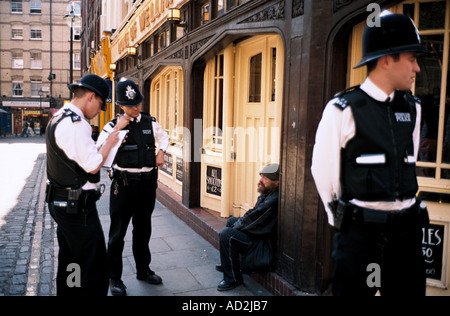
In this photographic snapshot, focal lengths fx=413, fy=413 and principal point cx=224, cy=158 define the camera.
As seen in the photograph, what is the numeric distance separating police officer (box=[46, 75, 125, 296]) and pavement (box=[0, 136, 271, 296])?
1.24 metres

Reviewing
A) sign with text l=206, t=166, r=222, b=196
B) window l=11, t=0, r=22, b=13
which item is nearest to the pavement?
sign with text l=206, t=166, r=222, b=196

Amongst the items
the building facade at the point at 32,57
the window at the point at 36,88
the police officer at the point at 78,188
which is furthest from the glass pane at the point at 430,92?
the window at the point at 36,88

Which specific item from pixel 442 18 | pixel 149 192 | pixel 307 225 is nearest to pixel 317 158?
pixel 307 225

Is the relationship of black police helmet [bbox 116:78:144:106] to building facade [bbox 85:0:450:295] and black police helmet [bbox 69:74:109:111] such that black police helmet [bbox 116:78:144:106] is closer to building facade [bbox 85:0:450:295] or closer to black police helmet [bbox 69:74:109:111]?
black police helmet [bbox 69:74:109:111]

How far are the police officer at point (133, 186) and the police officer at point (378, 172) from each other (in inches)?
104

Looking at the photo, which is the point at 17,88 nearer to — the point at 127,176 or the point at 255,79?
the point at 255,79

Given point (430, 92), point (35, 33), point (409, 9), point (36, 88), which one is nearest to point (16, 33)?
point (35, 33)

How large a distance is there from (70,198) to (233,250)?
1.94 metres

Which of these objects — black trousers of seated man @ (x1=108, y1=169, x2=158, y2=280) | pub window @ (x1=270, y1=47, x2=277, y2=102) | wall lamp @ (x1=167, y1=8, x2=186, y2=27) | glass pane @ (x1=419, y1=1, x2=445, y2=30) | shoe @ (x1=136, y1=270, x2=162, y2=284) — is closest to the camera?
glass pane @ (x1=419, y1=1, x2=445, y2=30)

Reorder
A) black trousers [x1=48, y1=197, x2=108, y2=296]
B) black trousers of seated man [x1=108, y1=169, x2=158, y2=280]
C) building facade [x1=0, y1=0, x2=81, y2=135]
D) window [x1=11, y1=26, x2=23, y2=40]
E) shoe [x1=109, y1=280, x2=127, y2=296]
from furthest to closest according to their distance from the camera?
window [x1=11, y1=26, x2=23, y2=40], building facade [x1=0, y1=0, x2=81, y2=135], black trousers of seated man [x1=108, y1=169, x2=158, y2=280], shoe [x1=109, y1=280, x2=127, y2=296], black trousers [x1=48, y1=197, x2=108, y2=296]

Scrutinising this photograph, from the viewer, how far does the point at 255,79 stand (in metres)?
6.07

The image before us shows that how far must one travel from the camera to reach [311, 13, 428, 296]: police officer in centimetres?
225

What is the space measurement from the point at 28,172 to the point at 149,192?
40.8ft

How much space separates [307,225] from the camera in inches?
154
